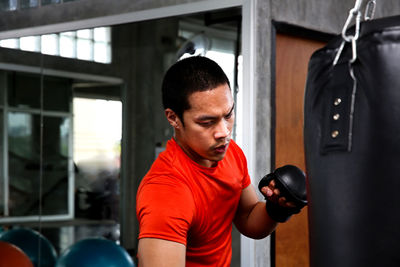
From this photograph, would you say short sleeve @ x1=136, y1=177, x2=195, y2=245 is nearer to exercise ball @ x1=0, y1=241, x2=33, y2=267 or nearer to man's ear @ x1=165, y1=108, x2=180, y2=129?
man's ear @ x1=165, y1=108, x2=180, y2=129

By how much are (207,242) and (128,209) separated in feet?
7.36

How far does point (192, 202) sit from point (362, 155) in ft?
2.78

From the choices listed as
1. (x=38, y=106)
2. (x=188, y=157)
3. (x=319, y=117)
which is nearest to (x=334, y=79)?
(x=319, y=117)

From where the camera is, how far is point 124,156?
3.99 metres

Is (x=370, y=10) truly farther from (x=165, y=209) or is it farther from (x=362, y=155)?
(x=165, y=209)

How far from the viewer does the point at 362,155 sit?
950mm

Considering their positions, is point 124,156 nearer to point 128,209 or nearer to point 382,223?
point 128,209

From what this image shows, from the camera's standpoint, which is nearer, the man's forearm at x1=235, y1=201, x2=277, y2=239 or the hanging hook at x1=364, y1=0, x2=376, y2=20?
the hanging hook at x1=364, y1=0, x2=376, y2=20

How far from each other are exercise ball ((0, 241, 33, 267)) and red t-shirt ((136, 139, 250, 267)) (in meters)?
2.33

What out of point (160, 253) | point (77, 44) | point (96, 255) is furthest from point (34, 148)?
point (160, 253)

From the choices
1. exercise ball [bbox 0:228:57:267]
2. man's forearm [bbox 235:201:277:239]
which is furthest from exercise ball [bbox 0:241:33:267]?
man's forearm [bbox 235:201:277:239]

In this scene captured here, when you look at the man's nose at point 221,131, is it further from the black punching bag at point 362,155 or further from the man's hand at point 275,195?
the black punching bag at point 362,155

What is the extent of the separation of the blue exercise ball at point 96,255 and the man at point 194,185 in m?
1.83

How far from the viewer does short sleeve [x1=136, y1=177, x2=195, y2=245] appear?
158cm
